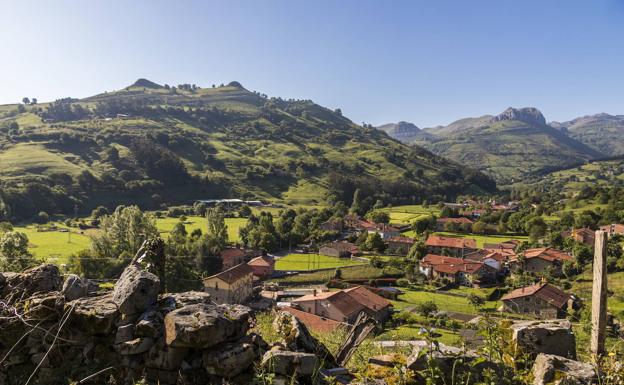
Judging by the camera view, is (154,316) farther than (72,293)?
No

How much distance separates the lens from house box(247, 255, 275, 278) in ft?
201

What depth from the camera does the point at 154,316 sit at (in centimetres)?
630

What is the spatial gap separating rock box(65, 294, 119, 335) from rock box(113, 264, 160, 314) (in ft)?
0.55

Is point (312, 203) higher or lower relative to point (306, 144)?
lower

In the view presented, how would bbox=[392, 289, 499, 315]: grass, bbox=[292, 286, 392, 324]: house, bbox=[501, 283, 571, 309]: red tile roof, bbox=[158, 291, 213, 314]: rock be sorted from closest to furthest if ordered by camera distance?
bbox=[158, 291, 213, 314]: rock, bbox=[292, 286, 392, 324]: house, bbox=[501, 283, 571, 309]: red tile roof, bbox=[392, 289, 499, 315]: grass

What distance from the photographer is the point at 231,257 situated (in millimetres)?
65250

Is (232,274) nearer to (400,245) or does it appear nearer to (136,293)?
(136,293)

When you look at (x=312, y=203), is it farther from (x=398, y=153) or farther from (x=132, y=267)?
(x=132, y=267)

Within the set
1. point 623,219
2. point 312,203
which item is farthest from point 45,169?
point 623,219

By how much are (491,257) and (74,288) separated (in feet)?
245

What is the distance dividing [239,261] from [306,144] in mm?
134929

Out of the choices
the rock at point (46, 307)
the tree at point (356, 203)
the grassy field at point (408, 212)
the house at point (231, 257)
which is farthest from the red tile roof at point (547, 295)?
the tree at point (356, 203)

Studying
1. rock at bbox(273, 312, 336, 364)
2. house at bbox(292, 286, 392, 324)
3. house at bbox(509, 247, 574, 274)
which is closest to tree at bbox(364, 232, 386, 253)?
house at bbox(509, 247, 574, 274)

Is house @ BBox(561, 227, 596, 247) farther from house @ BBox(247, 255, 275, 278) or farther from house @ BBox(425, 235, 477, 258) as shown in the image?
house @ BBox(247, 255, 275, 278)
